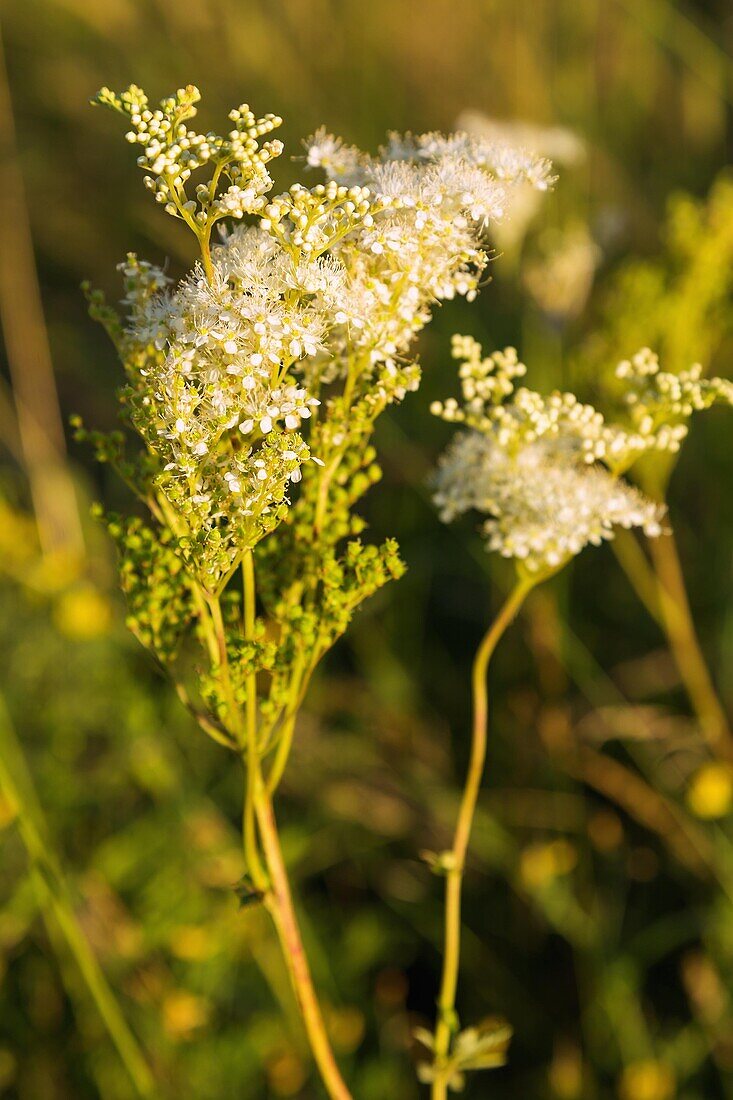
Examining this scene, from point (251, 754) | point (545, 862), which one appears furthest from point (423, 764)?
point (251, 754)

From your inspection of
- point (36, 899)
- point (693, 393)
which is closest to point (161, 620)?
point (693, 393)

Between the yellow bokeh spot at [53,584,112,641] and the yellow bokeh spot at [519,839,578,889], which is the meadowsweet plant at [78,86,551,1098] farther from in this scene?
the yellow bokeh spot at [53,584,112,641]

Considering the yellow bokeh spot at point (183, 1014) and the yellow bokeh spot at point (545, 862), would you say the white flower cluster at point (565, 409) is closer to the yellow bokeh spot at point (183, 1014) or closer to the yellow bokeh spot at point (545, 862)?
the yellow bokeh spot at point (545, 862)

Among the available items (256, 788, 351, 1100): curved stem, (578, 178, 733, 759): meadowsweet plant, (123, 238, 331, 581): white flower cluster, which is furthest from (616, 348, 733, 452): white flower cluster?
(578, 178, 733, 759): meadowsweet plant

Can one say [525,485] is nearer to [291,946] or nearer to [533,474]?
[533,474]

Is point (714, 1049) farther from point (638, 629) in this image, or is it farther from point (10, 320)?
point (10, 320)

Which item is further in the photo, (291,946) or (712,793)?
(712,793)
